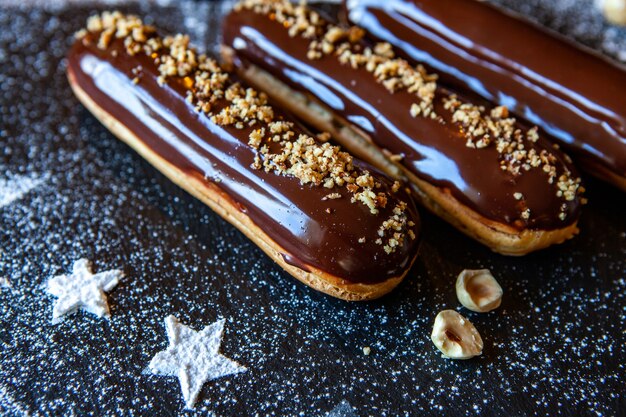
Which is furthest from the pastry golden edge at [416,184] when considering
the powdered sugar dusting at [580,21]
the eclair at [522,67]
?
the powdered sugar dusting at [580,21]

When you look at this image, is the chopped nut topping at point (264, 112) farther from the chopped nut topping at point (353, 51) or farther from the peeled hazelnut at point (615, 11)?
the peeled hazelnut at point (615, 11)

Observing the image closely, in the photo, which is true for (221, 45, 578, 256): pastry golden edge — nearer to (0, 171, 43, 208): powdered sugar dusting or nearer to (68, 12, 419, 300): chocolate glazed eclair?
(68, 12, 419, 300): chocolate glazed eclair

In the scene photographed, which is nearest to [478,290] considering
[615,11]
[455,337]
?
[455,337]

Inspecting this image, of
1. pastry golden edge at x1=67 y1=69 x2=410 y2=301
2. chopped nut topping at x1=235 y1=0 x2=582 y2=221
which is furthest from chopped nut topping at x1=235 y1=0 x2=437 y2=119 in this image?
pastry golden edge at x1=67 y1=69 x2=410 y2=301

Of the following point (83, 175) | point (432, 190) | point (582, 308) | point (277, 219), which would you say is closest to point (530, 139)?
point (432, 190)

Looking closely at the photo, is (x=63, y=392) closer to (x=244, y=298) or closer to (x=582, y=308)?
(x=244, y=298)
